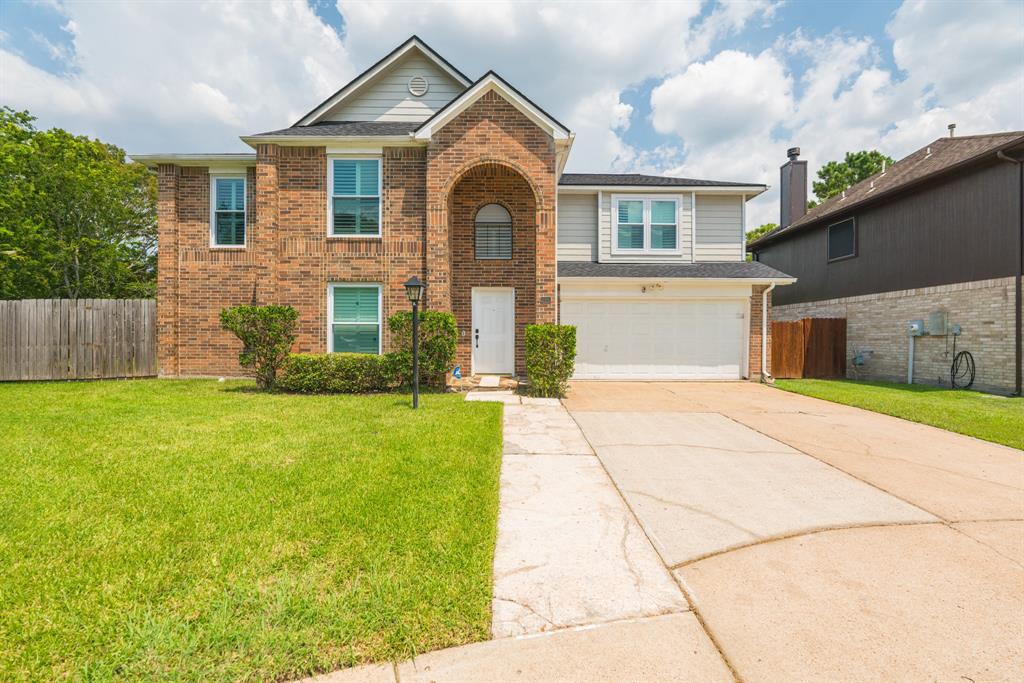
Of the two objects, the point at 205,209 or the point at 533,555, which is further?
the point at 205,209

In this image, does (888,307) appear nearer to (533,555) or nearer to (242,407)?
(533,555)

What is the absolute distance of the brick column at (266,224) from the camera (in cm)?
1038

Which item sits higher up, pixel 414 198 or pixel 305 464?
pixel 414 198

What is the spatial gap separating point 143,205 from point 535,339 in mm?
26847

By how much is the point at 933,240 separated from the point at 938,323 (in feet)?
7.67

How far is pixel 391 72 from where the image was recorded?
12.6m

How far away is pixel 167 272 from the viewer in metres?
11.0

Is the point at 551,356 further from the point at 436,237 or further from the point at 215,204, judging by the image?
the point at 215,204

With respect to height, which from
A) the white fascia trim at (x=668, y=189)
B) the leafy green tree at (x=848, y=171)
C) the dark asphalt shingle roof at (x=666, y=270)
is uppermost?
the leafy green tree at (x=848, y=171)

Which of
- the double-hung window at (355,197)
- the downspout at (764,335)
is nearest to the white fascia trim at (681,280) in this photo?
the downspout at (764,335)

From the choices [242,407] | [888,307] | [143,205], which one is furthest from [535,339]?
[143,205]

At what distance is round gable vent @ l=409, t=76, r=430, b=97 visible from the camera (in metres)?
12.7

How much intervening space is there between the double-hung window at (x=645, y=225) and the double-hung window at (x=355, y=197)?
673 cm

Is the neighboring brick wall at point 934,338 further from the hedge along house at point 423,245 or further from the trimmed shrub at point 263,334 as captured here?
the trimmed shrub at point 263,334
